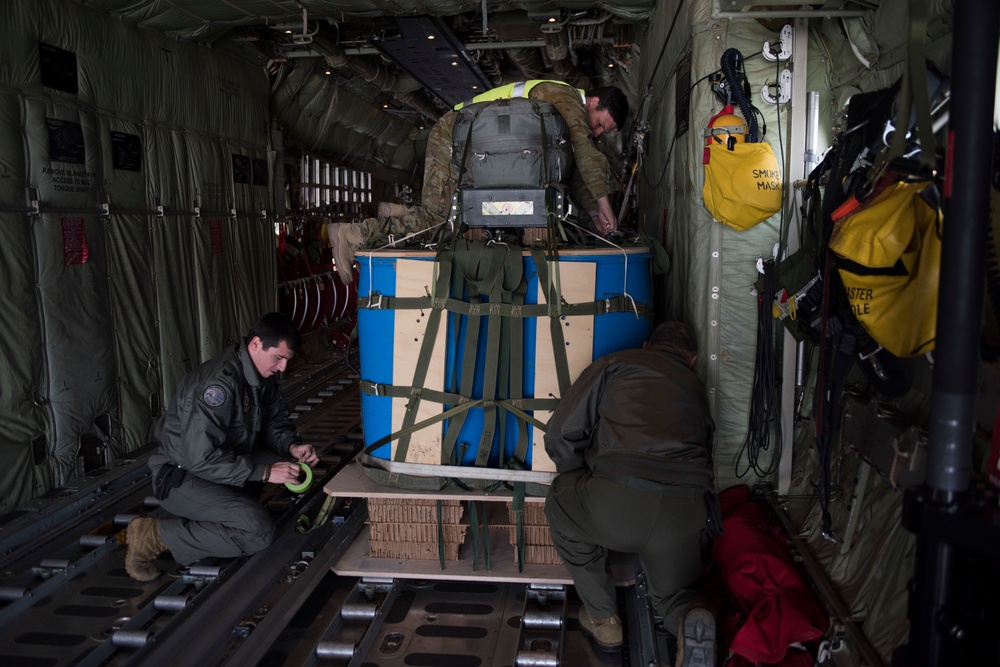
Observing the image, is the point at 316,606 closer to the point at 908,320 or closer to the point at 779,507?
the point at 779,507

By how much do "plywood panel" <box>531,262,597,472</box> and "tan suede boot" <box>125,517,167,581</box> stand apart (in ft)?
7.33

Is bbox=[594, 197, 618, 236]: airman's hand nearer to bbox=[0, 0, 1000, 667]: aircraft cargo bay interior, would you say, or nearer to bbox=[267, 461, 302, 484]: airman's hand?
bbox=[0, 0, 1000, 667]: aircraft cargo bay interior

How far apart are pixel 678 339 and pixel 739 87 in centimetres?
148

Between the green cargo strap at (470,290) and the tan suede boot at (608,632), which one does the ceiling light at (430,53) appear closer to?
the green cargo strap at (470,290)

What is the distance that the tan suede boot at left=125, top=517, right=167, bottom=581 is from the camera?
166 inches

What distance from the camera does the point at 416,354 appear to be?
13.1 feet

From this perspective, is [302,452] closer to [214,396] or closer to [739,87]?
[214,396]

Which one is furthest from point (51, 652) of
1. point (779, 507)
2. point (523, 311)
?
point (779, 507)

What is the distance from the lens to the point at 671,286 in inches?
207

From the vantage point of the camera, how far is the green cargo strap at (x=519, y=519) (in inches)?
152

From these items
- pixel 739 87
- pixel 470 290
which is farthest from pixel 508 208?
pixel 739 87

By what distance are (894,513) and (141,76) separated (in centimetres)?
643

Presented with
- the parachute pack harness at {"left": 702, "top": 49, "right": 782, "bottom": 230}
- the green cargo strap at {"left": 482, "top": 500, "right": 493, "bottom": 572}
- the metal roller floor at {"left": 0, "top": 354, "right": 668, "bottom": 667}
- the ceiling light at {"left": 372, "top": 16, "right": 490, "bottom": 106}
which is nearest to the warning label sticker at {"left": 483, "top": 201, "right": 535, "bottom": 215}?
the parachute pack harness at {"left": 702, "top": 49, "right": 782, "bottom": 230}

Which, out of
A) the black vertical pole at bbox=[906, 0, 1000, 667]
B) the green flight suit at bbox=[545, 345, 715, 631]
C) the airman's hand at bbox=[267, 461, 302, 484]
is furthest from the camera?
the airman's hand at bbox=[267, 461, 302, 484]
